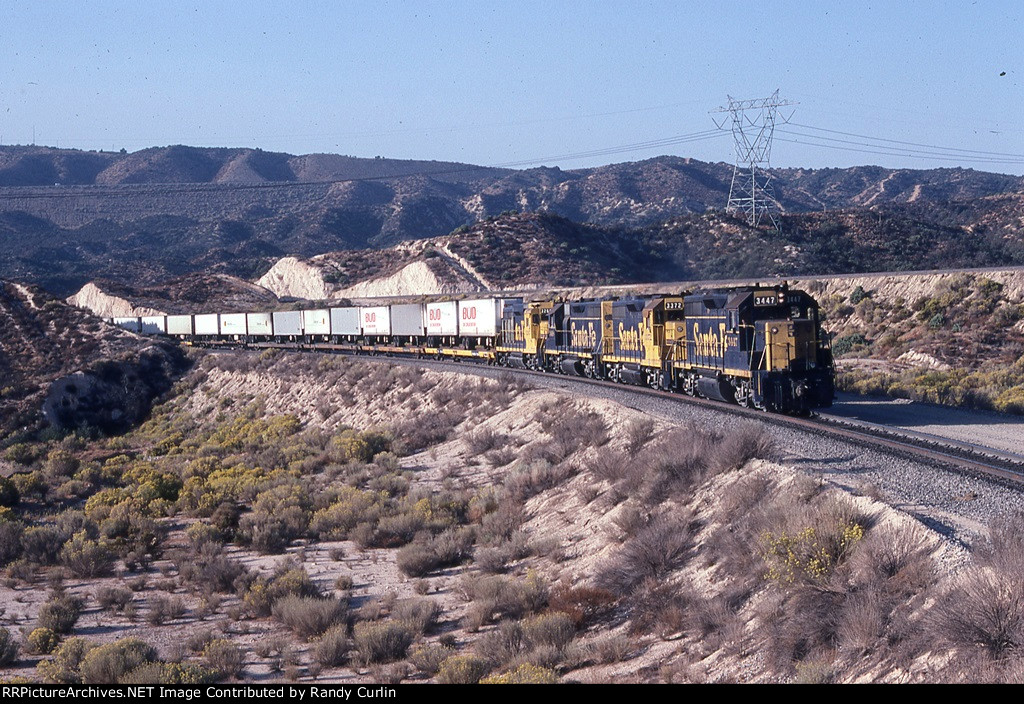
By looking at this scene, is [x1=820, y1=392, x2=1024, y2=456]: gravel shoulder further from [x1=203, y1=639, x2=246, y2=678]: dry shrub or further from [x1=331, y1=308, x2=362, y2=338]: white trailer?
[x1=331, y1=308, x2=362, y2=338]: white trailer

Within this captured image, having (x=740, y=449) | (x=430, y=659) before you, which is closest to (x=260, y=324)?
(x=740, y=449)

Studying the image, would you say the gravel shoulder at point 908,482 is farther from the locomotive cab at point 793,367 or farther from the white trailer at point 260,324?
the white trailer at point 260,324

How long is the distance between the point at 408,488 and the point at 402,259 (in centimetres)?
8055

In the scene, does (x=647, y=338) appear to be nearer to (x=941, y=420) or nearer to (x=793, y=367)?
(x=793, y=367)

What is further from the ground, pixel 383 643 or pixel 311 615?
pixel 383 643

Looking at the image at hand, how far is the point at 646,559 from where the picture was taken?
561 inches

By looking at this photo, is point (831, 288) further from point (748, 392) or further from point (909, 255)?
point (909, 255)

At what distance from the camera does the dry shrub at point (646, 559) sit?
14.1 metres

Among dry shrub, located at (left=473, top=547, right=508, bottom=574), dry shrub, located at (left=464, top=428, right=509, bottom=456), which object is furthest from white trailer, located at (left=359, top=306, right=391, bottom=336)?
dry shrub, located at (left=473, top=547, right=508, bottom=574)

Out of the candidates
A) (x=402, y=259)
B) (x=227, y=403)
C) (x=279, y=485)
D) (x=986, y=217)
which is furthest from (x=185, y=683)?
(x=986, y=217)

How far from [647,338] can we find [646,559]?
15892mm

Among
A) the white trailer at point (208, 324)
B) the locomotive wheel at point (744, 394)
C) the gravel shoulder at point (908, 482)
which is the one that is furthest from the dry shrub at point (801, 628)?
the white trailer at point (208, 324)

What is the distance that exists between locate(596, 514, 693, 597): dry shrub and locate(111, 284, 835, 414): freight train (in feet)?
27.2

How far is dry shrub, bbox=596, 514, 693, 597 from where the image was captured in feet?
46.4
